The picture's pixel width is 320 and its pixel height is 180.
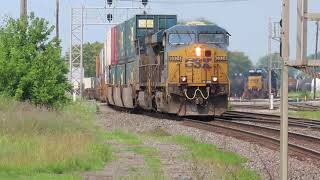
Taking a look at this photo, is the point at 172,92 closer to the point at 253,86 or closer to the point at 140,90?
the point at 140,90

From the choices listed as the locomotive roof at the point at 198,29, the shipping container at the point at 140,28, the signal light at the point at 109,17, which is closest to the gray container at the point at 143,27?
the shipping container at the point at 140,28

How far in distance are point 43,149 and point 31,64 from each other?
1278cm

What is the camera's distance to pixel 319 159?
1299 centimetres

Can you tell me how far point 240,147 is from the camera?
15969mm

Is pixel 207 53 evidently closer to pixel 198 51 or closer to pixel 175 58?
pixel 198 51

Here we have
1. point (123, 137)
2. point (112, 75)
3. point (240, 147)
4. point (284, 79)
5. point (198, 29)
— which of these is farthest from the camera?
point (112, 75)

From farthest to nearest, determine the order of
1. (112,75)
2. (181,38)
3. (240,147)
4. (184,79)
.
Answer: (112,75), (181,38), (184,79), (240,147)

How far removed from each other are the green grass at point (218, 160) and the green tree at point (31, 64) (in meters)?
7.89

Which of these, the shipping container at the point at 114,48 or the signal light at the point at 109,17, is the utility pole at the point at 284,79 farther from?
the signal light at the point at 109,17

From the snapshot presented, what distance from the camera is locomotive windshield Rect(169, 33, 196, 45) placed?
26297mm

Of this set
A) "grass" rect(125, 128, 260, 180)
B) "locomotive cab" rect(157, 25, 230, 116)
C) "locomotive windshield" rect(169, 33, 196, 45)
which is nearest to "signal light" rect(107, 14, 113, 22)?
"locomotive cab" rect(157, 25, 230, 116)

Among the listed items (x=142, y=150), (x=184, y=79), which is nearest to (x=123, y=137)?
(x=142, y=150)

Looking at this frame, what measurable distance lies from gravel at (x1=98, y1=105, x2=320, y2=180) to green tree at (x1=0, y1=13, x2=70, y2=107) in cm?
256

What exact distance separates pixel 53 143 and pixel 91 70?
406 ft
